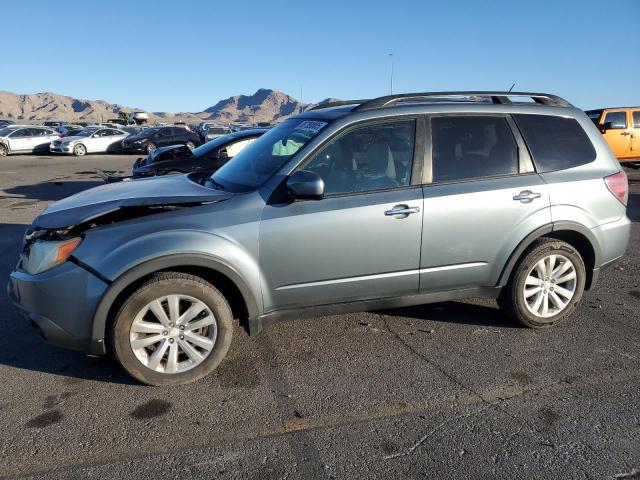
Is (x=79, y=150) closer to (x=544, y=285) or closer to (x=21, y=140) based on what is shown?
(x=21, y=140)

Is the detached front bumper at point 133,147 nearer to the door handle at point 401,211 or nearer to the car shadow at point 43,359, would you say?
the car shadow at point 43,359

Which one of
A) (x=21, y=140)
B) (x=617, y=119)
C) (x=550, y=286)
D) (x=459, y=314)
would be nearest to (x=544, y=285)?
(x=550, y=286)

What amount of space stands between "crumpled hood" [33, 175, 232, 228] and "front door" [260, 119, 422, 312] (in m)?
0.57

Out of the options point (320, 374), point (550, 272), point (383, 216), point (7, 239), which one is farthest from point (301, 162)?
point (7, 239)

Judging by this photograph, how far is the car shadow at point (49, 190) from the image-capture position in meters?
11.6

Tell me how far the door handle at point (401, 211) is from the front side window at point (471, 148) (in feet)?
1.10

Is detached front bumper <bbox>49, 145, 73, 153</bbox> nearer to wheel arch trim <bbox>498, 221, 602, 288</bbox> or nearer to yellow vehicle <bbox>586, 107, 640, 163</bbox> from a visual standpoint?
yellow vehicle <bbox>586, 107, 640, 163</bbox>

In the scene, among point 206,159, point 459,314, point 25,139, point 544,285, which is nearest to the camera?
point 544,285

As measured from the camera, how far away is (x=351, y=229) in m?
3.49

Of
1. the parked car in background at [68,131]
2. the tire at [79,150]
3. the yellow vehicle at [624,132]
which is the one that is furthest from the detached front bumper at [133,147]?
the yellow vehicle at [624,132]

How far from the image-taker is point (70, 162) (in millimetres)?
21031

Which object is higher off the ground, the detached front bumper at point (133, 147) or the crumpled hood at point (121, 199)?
the crumpled hood at point (121, 199)

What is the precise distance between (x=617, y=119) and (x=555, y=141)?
13.1 meters

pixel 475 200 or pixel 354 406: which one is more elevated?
pixel 475 200
